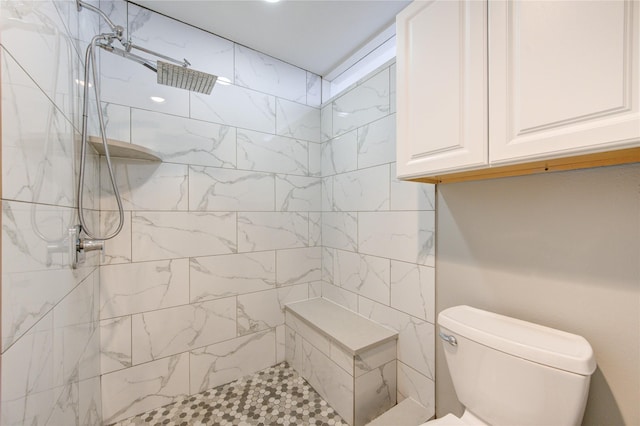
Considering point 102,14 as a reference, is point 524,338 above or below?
below

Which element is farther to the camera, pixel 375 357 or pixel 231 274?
pixel 231 274

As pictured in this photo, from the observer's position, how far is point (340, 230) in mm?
2090

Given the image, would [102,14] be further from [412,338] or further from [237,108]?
[412,338]

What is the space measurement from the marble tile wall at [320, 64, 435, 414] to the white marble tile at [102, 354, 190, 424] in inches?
46.4

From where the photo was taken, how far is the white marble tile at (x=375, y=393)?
4.81 feet

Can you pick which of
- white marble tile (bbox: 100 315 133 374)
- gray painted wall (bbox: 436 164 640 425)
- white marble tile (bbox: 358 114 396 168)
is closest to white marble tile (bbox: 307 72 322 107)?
white marble tile (bbox: 358 114 396 168)

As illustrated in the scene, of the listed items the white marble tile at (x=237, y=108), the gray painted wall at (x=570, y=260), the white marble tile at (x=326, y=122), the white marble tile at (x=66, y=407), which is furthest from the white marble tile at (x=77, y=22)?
the gray painted wall at (x=570, y=260)

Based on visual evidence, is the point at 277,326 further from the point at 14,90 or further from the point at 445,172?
the point at 14,90

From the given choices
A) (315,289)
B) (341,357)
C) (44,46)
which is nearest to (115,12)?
(44,46)

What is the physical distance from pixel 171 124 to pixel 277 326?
5.39ft

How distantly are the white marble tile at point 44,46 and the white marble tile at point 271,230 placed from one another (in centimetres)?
114

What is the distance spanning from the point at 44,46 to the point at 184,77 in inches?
25.8

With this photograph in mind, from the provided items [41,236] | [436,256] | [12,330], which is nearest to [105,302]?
[41,236]

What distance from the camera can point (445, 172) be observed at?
41.2 inches
